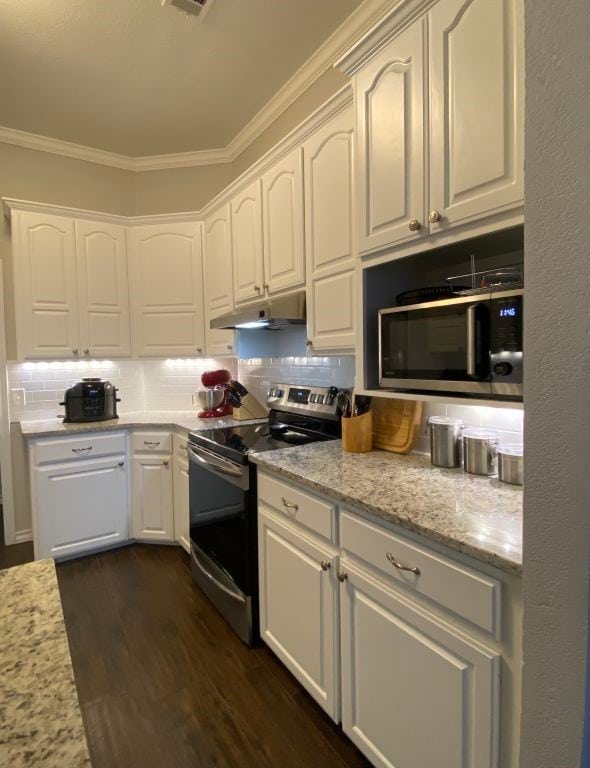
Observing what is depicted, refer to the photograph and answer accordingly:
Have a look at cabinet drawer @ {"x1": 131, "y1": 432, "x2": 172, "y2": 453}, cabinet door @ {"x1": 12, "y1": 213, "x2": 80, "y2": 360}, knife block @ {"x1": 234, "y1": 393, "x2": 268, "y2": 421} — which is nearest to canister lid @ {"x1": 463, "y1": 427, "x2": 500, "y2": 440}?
knife block @ {"x1": 234, "y1": 393, "x2": 268, "y2": 421}

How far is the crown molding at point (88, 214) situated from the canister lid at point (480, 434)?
101 inches

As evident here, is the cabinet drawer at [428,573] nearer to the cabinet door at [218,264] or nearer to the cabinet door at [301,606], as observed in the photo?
the cabinet door at [301,606]

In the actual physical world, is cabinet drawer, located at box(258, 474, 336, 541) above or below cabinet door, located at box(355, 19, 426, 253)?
below

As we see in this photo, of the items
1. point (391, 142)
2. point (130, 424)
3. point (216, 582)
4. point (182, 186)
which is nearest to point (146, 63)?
point (182, 186)

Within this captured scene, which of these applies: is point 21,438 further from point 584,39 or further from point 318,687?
point 584,39

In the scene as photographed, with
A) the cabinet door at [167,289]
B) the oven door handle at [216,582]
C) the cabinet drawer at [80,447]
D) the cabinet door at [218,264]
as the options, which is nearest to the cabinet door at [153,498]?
the cabinet drawer at [80,447]

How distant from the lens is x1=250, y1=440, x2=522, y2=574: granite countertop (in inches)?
38.9

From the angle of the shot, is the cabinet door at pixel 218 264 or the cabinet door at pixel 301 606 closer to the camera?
the cabinet door at pixel 301 606

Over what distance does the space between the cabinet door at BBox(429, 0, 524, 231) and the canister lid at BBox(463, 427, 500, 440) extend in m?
0.74

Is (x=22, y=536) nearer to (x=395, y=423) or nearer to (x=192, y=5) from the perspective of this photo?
(x=395, y=423)

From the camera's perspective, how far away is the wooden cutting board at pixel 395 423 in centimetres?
182

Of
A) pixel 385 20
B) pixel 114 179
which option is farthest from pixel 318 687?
pixel 114 179

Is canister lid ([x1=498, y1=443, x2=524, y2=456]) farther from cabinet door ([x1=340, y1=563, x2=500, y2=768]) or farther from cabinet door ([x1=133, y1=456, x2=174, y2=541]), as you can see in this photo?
cabinet door ([x1=133, y1=456, x2=174, y2=541])

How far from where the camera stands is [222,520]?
213 cm
